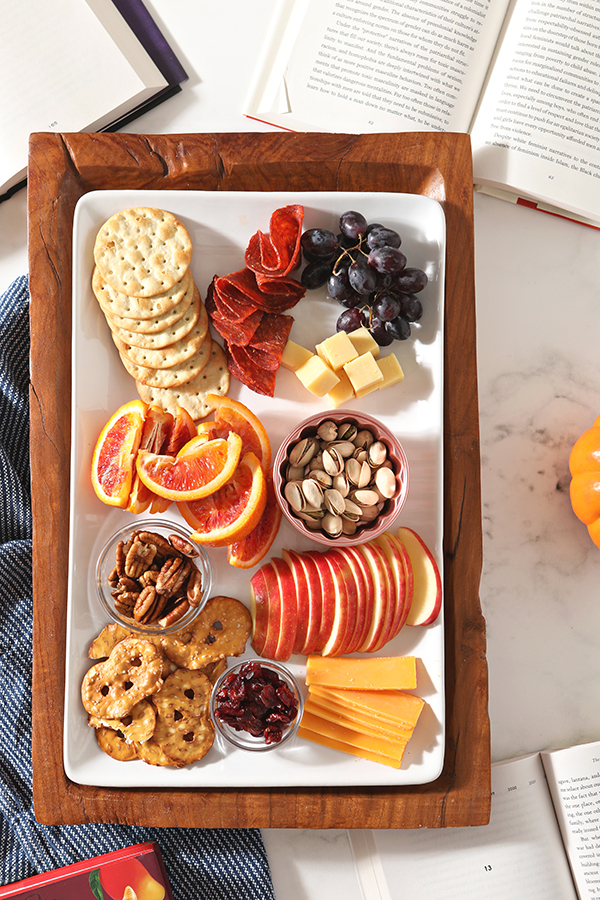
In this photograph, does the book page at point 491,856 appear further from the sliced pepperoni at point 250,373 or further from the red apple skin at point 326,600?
the sliced pepperoni at point 250,373

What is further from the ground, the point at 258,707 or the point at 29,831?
the point at 258,707

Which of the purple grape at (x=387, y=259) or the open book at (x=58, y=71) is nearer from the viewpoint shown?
the purple grape at (x=387, y=259)

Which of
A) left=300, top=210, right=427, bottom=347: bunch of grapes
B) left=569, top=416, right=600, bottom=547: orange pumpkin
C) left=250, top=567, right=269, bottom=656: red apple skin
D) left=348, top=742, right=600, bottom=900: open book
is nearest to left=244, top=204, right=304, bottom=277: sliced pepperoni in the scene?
left=300, top=210, right=427, bottom=347: bunch of grapes

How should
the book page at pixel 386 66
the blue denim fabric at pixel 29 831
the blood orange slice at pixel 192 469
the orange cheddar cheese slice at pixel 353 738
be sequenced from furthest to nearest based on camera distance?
1. the book page at pixel 386 66
2. the blue denim fabric at pixel 29 831
3. the orange cheddar cheese slice at pixel 353 738
4. the blood orange slice at pixel 192 469

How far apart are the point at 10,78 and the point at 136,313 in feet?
2.29

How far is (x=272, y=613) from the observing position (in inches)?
52.5

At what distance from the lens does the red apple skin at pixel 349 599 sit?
1.30 meters

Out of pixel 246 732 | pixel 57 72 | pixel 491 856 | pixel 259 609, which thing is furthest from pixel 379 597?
pixel 57 72

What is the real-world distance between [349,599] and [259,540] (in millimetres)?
214

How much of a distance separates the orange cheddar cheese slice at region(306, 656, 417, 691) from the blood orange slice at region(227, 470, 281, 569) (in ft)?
0.79

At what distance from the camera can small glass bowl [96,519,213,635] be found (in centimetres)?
129

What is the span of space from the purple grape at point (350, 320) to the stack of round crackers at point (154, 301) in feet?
0.95

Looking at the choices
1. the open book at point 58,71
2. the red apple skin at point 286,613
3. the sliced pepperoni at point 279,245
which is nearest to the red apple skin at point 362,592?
the red apple skin at point 286,613

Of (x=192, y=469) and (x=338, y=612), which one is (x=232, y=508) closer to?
(x=192, y=469)
